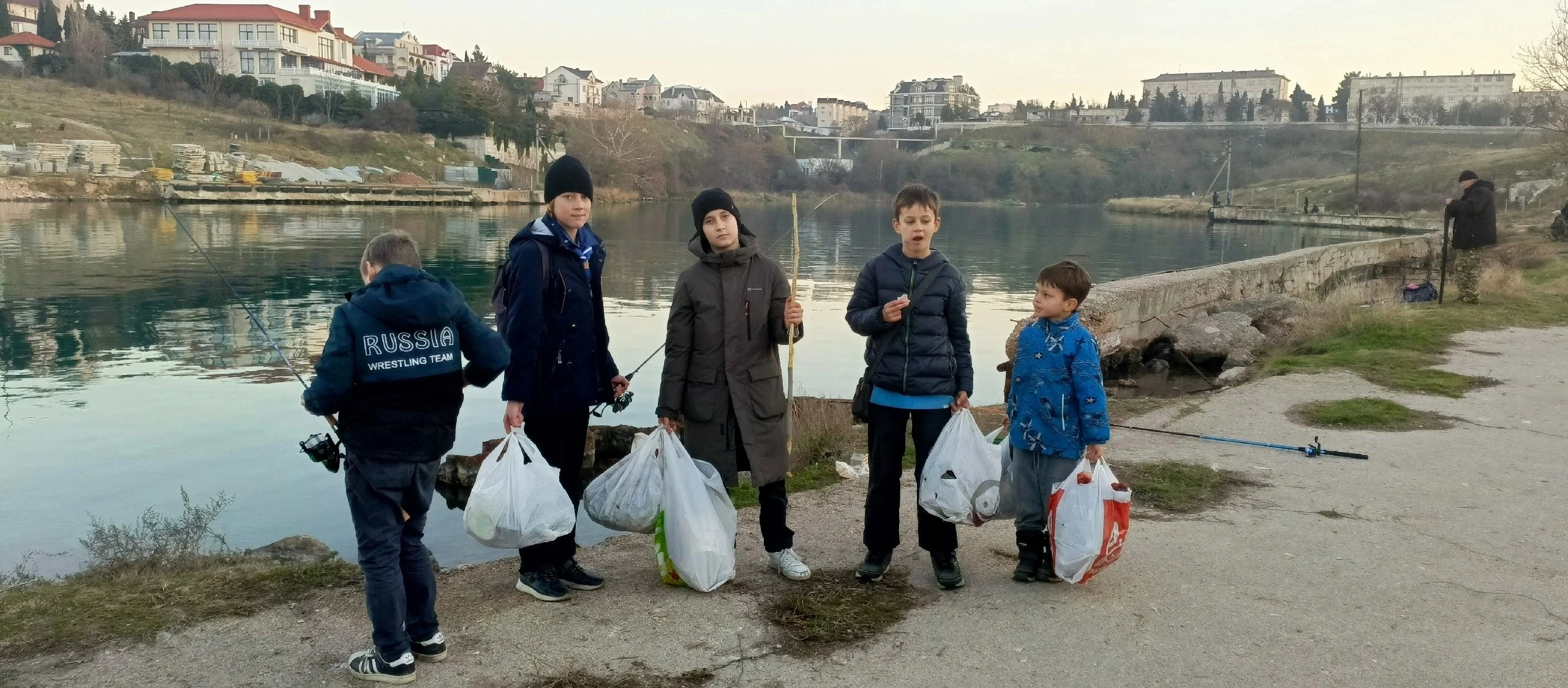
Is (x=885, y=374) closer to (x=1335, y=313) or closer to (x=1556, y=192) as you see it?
(x=1335, y=313)

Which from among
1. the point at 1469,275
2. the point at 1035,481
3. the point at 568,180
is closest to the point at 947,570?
the point at 1035,481

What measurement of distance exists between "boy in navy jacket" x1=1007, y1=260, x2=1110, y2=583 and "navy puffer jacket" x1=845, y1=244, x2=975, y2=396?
0.27 metres

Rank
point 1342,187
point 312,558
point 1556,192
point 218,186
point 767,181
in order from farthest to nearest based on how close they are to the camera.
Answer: point 767,181 → point 1342,187 → point 218,186 → point 1556,192 → point 312,558

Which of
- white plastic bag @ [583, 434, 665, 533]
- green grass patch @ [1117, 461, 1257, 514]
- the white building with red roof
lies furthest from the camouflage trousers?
the white building with red roof

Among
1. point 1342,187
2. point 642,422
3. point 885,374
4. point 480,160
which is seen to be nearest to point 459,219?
point 480,160

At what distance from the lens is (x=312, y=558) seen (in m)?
5.54

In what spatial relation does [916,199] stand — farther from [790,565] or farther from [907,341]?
[790,565]

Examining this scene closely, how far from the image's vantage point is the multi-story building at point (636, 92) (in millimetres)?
162500

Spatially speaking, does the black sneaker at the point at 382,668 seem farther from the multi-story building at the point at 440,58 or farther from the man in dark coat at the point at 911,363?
the multi-story building at the point at 440,58

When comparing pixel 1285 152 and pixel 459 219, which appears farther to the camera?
pixel 1285 152

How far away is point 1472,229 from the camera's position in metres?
14.5

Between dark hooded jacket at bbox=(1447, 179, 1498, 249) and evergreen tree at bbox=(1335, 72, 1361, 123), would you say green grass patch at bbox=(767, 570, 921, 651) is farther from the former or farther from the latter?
evergreen tree at bbox=(1335, 72, 1361, 123)

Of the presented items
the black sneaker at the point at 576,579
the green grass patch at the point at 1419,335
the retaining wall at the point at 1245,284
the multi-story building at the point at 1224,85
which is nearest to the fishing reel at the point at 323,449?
the black sneaker at the point at 576,579

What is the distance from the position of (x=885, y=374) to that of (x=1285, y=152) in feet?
424
